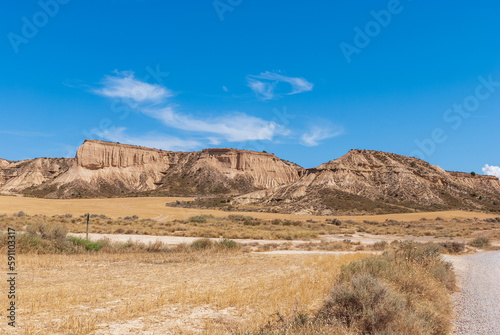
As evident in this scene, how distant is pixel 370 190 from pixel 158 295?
77.7 meters

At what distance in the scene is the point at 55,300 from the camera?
23.7ft

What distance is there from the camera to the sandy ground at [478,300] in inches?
287


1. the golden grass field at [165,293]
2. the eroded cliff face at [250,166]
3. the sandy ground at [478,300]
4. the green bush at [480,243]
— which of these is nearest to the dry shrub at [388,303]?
the golden grass field at [165,293]

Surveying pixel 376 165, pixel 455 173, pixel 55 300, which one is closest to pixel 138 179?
pixel 376 165

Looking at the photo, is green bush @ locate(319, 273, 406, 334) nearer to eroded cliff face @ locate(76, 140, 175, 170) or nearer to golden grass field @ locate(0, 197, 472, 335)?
golden grass field @ locate(0, 197, 472, 335)

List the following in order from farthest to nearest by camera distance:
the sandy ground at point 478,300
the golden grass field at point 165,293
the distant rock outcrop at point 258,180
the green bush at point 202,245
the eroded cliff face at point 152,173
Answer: the eroded cliff face at point 152,173
the distant rock outcrop at point 258,180
the green bush at point 202,245
the sandy ground at point 478,300
the golden grass field at point 165,293

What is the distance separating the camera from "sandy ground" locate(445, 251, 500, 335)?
287 inches

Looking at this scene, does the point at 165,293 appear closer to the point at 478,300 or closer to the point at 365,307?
the point at 365,307

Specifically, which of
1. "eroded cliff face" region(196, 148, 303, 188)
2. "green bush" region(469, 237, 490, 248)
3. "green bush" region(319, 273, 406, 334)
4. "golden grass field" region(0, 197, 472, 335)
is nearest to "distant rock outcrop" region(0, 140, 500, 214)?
"eroded cliff face" region(196, 148, 303, 188)

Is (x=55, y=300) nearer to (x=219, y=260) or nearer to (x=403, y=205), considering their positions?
(x=219, y=260)

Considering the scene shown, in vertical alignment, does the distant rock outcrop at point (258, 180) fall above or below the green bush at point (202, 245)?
above

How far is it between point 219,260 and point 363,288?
8727 mm

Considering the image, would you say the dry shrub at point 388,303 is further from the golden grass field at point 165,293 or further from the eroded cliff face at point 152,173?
the eroded cliff face at point 152,173

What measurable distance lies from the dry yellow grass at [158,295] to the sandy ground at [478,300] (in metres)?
3.04
